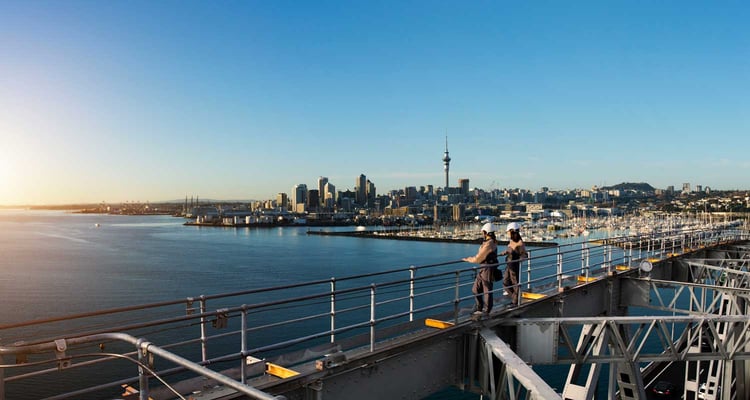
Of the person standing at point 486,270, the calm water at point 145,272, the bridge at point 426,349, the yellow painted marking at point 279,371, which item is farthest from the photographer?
the calm water at point 145,272

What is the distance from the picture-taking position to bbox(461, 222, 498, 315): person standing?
7.87 meters

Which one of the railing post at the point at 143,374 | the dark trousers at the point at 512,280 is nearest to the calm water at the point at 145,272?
the dark trousers at the point at 512,280

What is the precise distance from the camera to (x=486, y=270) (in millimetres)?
7977

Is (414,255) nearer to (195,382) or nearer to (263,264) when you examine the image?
(263,264)

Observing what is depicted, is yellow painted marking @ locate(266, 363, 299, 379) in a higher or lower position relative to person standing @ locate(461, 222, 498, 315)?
lower

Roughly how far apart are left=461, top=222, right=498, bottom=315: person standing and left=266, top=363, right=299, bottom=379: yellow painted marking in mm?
3418

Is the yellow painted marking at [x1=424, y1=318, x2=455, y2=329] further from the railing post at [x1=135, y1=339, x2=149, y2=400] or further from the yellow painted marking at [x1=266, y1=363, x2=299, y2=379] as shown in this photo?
the railing post at [x1=135, y1=339, x2=149, y2=400]

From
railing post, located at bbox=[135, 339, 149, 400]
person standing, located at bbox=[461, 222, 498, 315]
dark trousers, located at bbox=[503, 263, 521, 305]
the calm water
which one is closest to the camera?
railing post, located at bbox=[135, 339, 149, 400]

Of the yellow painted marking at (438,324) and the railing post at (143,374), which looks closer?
the railing post at (143,374)

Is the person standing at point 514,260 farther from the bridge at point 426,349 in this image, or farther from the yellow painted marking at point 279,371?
the yellow painted marking at point 279,371

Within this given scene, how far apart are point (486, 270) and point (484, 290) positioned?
362mm

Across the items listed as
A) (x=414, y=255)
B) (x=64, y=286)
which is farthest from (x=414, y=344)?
(x=414, y=255)

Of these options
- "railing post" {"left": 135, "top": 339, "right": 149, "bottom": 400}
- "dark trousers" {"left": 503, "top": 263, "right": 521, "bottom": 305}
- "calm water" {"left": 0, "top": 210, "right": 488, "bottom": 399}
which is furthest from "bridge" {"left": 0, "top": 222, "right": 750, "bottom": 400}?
"calm water" {"left": 0, "top": 210, "right": 488, "bottom": 399}

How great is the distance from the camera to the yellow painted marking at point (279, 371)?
5.60 metres
